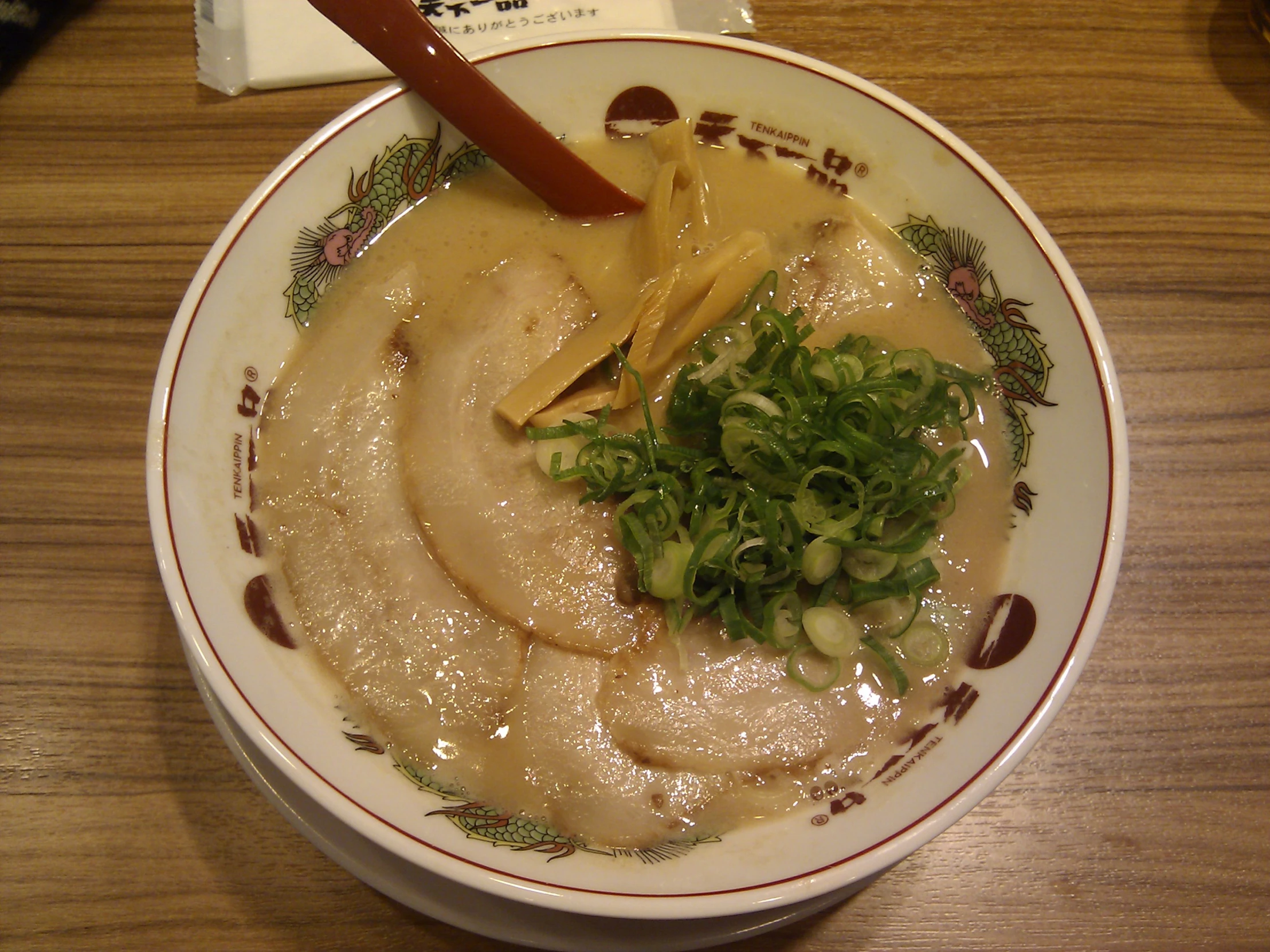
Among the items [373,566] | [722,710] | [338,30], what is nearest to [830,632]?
[722,710]

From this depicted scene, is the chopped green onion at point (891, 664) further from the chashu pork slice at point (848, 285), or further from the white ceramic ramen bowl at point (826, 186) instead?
the chashu pork slice at point (848, 285)

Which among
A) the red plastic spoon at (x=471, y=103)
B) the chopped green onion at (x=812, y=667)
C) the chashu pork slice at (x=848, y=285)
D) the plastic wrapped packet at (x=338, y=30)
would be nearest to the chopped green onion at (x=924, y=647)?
the chopped green onion at (x=812, y=667)

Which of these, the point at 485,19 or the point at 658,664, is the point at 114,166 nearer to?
the point at 485,19

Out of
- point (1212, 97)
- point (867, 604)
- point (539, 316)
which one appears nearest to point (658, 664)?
point (867, 604)

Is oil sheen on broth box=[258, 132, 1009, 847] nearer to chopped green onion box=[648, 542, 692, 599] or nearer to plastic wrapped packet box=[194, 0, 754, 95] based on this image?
chopped green onion box=[648, 542, 692, 599]

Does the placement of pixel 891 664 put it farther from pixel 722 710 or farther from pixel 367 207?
pixel 367 207
